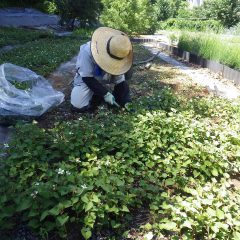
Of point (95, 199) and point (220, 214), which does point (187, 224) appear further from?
point (95, 199)

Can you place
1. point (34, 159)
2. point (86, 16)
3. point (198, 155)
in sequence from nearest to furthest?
point (34, 159) → point (198, 155) → point (86, 16)

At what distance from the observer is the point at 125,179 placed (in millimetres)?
2887

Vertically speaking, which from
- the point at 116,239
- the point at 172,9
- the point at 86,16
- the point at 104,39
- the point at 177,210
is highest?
the point at 104,39

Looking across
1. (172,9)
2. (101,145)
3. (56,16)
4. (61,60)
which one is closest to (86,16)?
(56,16)

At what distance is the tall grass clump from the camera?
8.80 metres

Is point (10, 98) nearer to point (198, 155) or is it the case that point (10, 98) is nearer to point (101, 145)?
point (101, 145)

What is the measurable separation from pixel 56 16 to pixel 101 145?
21.1 meters

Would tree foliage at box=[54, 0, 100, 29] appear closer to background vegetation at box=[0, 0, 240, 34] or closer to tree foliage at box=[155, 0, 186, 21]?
background vegetation at box=[0, 0, 240, 34]

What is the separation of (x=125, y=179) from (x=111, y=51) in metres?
2.23

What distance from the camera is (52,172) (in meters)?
2.68

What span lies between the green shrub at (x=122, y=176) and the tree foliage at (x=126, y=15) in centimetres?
1762

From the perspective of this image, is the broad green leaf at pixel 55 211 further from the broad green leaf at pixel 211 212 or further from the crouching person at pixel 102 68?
the crouching person at pixel 102 68

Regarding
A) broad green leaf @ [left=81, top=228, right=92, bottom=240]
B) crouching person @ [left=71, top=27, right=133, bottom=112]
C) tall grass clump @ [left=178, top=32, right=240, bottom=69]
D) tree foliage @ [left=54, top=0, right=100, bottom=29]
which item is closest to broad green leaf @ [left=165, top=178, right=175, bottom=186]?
broad green leaf @ [left=81, top=228, right=92, bottom=240]

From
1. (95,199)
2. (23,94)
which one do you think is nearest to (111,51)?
(23,94)
